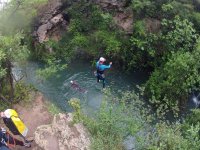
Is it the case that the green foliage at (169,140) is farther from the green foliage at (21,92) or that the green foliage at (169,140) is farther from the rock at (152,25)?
the rock at (152,25)

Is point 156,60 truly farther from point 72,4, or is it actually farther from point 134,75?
point 72,4

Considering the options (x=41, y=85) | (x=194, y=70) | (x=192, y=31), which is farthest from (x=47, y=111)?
(x=192, y=31)

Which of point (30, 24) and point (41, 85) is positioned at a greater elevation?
point (30, 24)

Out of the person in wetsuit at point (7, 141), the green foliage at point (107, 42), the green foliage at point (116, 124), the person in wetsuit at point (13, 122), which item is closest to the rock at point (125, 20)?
the green foliage at point (107, 42)

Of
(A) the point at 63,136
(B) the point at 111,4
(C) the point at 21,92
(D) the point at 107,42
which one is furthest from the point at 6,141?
(B) the point at 111,4

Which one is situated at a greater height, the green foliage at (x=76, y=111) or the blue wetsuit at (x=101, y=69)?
the green foliage at (x=76, y=111)
